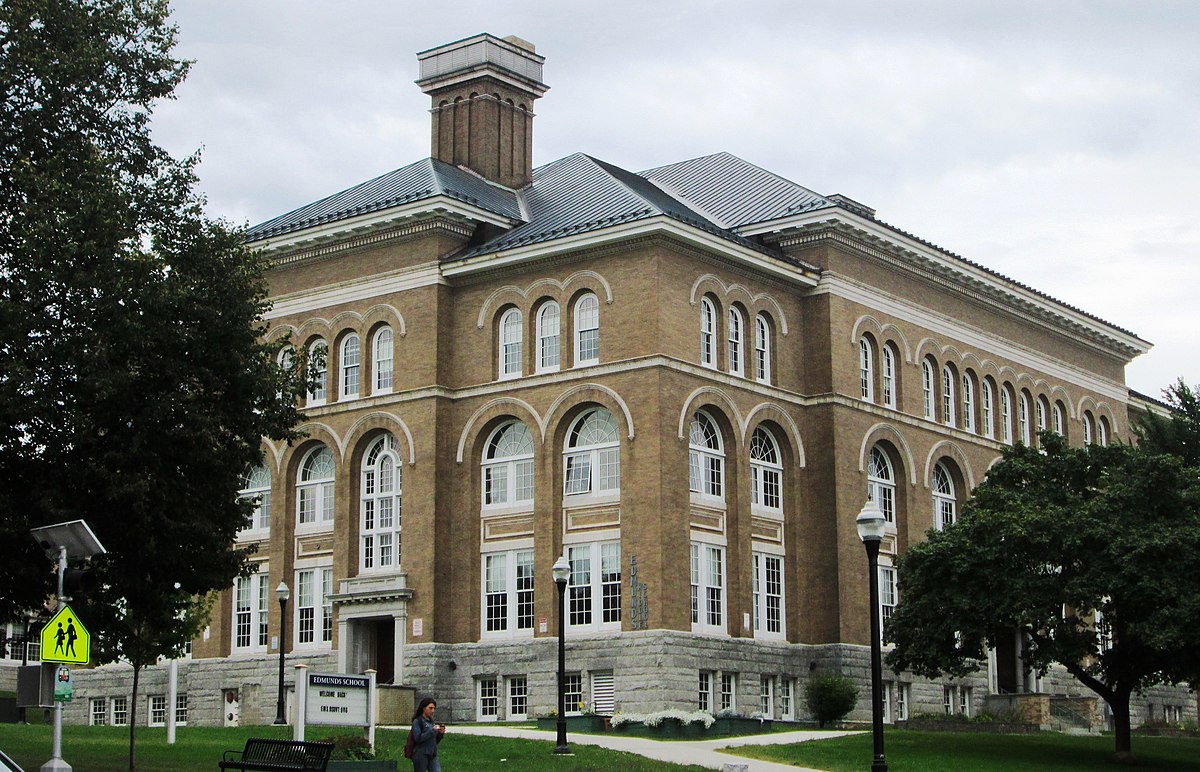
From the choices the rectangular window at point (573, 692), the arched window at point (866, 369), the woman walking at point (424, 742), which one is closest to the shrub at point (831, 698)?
the rectangular window at point (573, 692)

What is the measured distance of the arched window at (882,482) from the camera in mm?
53719

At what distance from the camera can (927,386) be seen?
57094 mm

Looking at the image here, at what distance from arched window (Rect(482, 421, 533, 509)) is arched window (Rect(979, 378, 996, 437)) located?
18269 mm

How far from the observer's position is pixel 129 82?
103ft

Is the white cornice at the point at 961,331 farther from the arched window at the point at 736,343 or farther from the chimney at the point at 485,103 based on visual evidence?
the chimney at the point at 485,103

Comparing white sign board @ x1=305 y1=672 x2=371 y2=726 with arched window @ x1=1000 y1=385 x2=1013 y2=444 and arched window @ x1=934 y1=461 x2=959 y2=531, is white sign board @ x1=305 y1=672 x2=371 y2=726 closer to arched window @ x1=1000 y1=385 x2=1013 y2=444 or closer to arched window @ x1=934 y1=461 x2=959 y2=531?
arched window @ x1=934 y1=461 x2=959 y2=531

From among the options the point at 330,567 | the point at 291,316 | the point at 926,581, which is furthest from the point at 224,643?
the point at 926,581

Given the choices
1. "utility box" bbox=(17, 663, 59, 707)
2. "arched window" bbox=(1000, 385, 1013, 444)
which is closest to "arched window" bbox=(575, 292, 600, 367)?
"arched window" bbox=(1000, 385, 1013, 444)

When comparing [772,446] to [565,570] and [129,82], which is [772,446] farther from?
[129,82]

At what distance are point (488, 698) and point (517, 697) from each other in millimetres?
1001

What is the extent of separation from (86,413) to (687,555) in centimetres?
2186

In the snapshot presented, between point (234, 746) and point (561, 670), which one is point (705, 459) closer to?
point (561, 670)

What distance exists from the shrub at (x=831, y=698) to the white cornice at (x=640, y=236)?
12.1m

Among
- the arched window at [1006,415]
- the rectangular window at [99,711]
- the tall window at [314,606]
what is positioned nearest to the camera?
the tall window at [314,606]
